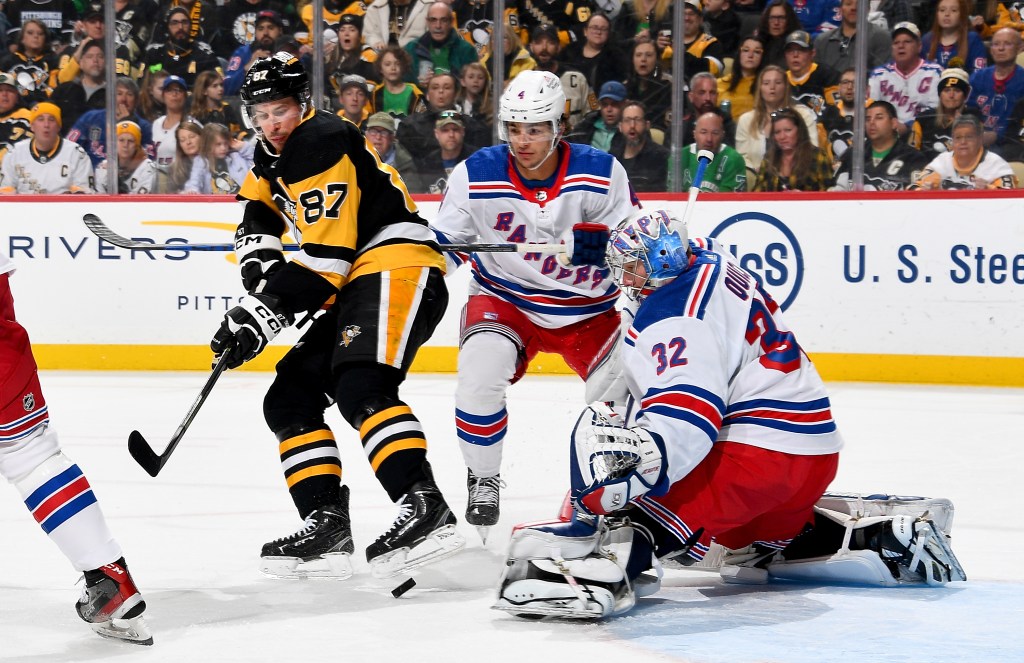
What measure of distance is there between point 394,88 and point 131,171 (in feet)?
4.91

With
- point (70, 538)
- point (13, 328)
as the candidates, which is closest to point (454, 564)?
point (70, 538)

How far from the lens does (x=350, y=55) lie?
24.0 ft

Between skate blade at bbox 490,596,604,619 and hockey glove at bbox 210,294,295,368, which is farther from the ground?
hockey glove at bbox 210,294,295,368

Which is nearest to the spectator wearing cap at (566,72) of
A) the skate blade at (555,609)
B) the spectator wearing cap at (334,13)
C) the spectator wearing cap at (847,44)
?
the spectator wearing cap at (334,13)

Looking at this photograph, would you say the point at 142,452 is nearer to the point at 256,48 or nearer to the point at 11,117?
the point at 256,48

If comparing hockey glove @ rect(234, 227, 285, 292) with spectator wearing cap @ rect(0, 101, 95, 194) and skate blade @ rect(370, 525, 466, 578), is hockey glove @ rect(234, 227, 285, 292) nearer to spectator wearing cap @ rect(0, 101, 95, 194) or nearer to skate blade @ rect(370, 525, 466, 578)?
skate blade @ rect(370, 525, 466, 578)

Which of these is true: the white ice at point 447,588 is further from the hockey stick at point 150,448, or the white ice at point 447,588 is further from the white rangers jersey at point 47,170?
the white rangers jersey at point 47,170

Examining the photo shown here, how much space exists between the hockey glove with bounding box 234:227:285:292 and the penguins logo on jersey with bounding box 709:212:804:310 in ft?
12.3

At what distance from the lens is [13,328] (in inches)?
91.8

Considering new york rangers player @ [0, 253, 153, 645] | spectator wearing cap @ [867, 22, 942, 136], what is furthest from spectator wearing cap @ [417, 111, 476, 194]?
new york rangers player @ [0, 253, 153, 645]

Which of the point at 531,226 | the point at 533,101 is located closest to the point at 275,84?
the point at 533,101

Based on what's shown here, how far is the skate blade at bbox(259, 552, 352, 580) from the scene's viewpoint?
293cm

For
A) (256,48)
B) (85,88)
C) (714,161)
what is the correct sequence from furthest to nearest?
(256,48), (85,88), (714,161)

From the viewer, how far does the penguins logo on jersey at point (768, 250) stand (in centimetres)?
656
